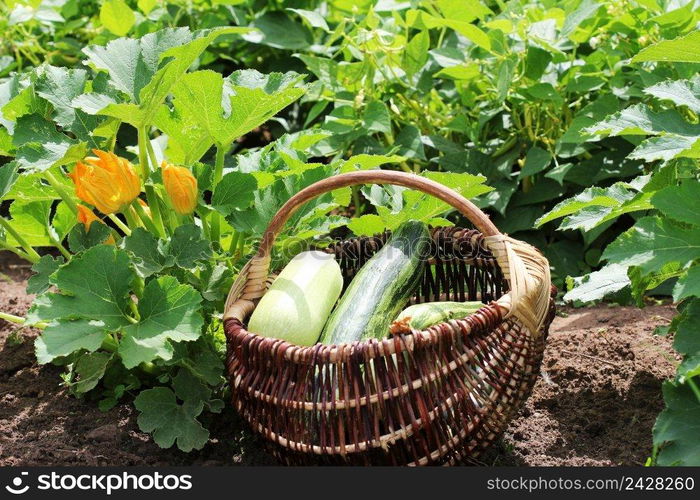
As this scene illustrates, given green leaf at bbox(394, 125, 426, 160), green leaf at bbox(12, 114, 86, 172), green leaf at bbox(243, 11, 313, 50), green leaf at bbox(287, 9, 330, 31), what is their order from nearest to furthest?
green leaf at bbox(12, 114, 86, 172) < green leaf at bbox(394, 125, 426, 160) < green leaf at bbox(287, 9, 330, 31) < green leaf at bbox(243, 11, 313, 50)

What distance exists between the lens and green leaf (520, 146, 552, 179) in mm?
3535

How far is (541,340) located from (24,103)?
4.98 feet

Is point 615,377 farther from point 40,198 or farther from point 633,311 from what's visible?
point 40,198

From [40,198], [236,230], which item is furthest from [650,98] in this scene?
[40,198]

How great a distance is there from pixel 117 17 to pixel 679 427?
285 centimetres

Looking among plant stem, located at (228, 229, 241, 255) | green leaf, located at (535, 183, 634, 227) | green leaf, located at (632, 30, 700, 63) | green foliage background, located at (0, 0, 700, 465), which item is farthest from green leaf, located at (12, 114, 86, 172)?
green leaf, located at (632, 30, 700, 63)

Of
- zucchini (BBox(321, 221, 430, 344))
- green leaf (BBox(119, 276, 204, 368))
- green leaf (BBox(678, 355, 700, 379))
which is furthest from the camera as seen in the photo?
zucchini (BBox(321, 221, 430, 344))

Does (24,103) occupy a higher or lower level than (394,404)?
higher

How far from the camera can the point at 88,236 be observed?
257 centimetres

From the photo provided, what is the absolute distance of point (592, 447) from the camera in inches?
98.1

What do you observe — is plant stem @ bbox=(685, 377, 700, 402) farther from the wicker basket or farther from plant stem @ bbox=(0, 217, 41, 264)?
plant stem @ bbox=(0, 217, 41, 264)

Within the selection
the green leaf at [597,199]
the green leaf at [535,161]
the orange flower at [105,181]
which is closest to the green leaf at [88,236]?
the orange flower at [105,181]

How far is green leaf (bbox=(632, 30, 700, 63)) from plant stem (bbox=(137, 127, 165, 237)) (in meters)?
1.33

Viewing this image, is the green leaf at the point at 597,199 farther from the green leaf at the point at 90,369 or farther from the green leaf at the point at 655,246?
the green leaf at the point at 90,369
